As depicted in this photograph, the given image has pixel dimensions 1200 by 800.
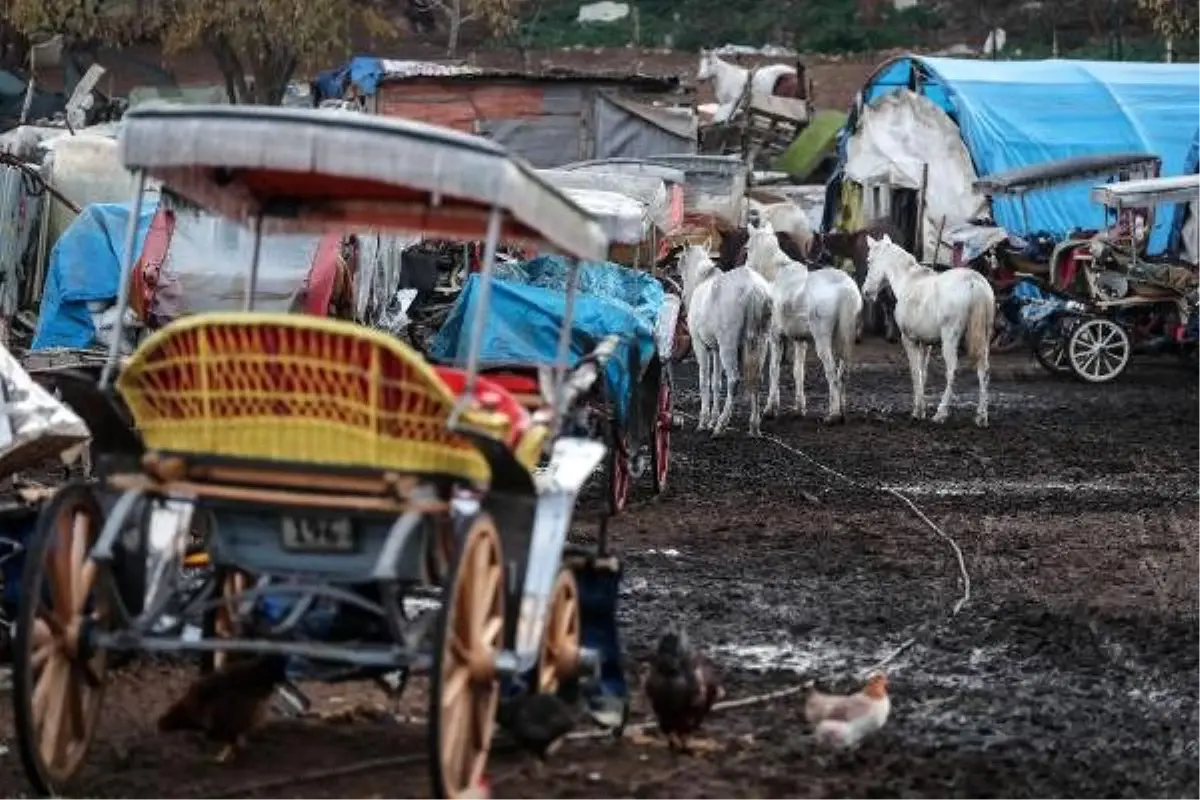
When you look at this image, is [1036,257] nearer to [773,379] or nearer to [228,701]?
[773,379]

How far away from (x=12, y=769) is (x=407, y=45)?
4149cm

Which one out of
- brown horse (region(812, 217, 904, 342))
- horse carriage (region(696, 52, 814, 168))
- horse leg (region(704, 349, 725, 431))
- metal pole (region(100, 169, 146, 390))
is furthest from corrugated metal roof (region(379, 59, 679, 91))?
metal pole (region(100, 169, 146, 390))

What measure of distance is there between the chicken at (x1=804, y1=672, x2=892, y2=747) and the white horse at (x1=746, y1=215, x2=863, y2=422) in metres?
11.1

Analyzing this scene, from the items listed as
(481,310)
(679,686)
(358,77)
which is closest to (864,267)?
(358,77)

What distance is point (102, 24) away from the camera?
111 ft

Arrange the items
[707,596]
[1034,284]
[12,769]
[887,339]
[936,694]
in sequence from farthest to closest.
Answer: [887,339] → [1034,284] → [707,596] → [936,694] → [12,769]

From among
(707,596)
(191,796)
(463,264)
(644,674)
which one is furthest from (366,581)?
(463,264)

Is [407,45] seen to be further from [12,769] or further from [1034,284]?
[12,769]

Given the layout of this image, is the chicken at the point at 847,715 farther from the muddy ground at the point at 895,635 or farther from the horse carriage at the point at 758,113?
the horse carriage at the point at 758,113

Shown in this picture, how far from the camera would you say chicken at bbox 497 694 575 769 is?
686 centimetres

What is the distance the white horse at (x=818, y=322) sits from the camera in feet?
62.4

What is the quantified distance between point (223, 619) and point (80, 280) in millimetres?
8756

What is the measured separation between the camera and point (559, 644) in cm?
734

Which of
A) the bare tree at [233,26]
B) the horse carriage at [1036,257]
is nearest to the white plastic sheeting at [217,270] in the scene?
the horse carriage at [1036,257]
